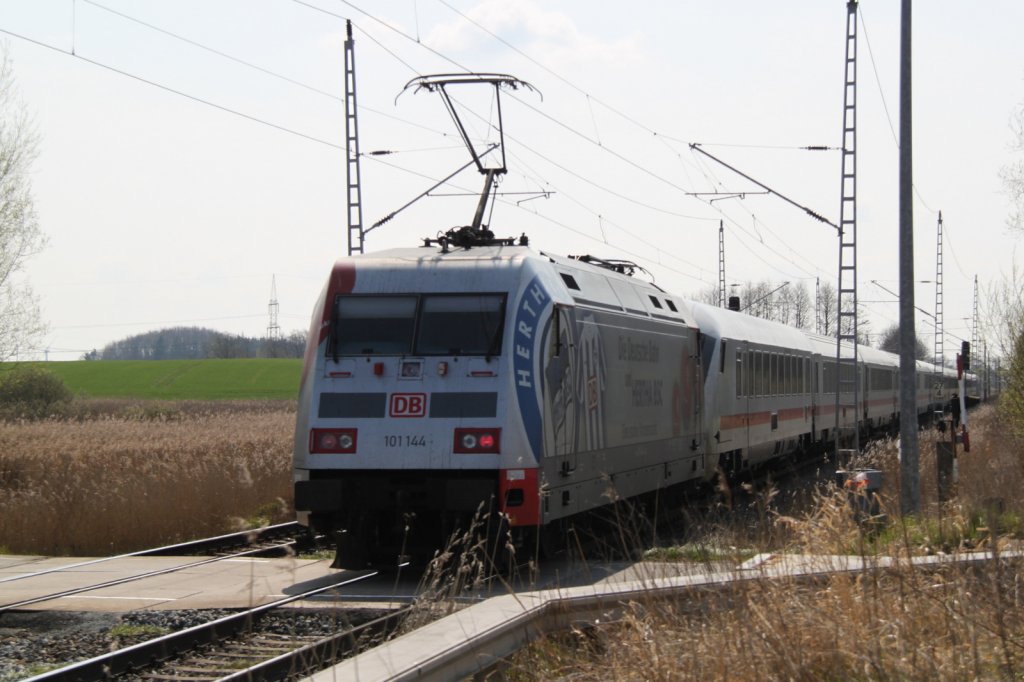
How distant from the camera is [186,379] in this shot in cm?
7969

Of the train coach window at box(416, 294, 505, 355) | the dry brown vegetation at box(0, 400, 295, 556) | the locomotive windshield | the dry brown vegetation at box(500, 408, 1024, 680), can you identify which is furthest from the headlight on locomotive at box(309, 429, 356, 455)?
the dry brown vegetation at box(500, 408, 1024, 680)

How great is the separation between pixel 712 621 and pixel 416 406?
19.7 ft

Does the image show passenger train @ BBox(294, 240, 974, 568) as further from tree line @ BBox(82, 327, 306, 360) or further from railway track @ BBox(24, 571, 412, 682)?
tree line @ BBox(82, 327, 306, 360)

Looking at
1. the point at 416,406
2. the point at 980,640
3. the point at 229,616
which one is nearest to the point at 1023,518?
the point at 416,406

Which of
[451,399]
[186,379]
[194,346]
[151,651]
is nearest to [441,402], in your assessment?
[451,399]

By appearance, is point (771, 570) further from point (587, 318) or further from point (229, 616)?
point (587, 318)

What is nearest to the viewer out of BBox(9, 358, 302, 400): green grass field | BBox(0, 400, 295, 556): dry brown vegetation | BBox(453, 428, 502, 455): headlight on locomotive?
BBox(453, 428, 502, 455): headlight on locomotive

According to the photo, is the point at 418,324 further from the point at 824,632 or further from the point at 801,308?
the point at 801,308

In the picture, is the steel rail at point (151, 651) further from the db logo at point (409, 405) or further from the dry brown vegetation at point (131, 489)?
the dry brown vegetation at point (131, 489)

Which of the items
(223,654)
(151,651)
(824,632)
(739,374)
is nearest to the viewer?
(824,632)

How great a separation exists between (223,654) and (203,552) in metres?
6.03

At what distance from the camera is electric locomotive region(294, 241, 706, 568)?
11.5 meters

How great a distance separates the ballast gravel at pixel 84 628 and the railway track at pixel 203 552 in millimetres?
504

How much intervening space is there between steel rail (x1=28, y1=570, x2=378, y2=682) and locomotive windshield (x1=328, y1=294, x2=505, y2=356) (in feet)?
9.35
